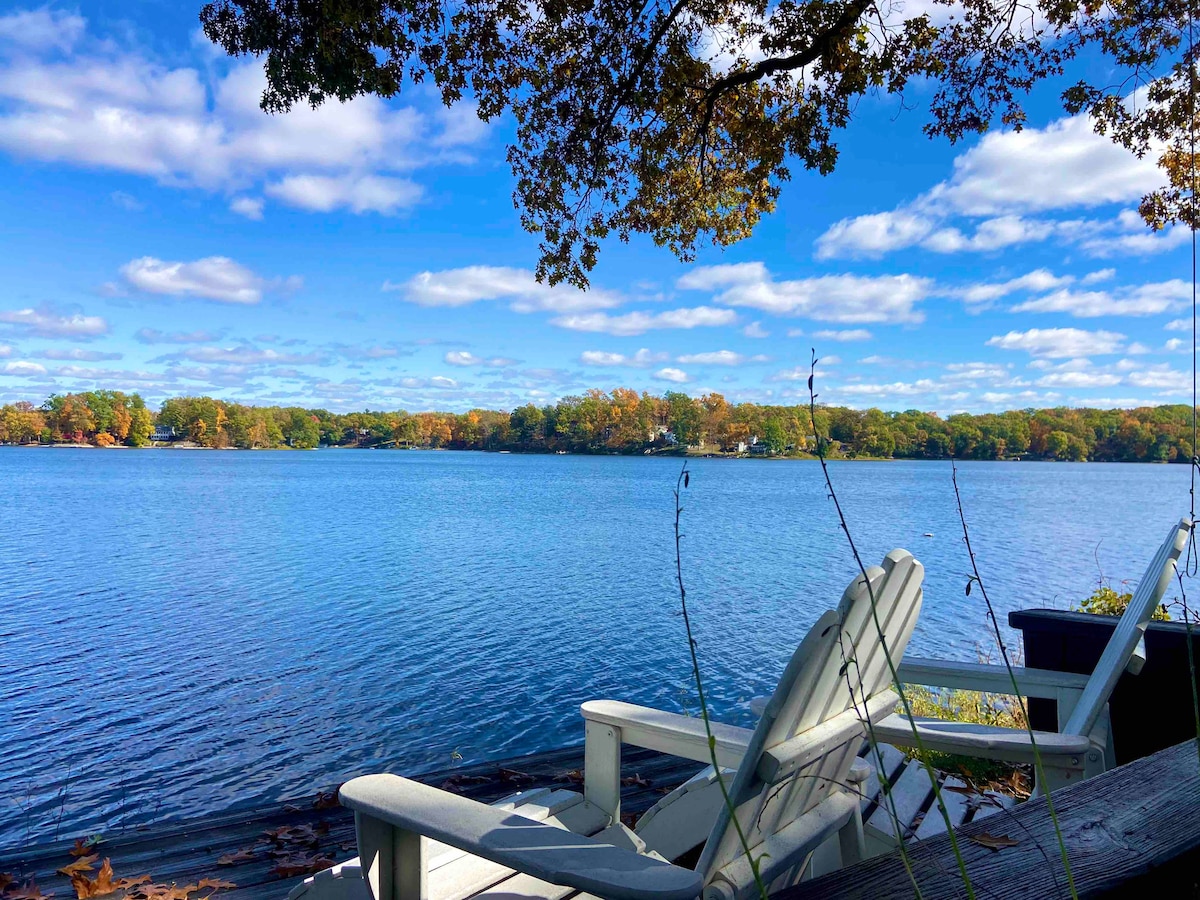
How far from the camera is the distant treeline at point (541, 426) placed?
52656mm

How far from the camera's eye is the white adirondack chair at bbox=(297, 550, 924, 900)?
1162 millimetres

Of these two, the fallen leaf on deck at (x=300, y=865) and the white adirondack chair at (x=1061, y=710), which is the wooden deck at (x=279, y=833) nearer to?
the fallen leaf on deck at (x=300, y=865)

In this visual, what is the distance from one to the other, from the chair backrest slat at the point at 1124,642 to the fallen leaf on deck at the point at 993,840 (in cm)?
129

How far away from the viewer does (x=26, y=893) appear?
9.70 feet

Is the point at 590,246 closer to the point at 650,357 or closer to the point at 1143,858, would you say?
the point at 1143,858

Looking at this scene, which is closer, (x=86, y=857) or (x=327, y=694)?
(x=86, y=857)

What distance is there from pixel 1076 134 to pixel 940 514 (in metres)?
24.4

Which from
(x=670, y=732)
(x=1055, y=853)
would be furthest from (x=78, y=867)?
(x=1055, y=853)

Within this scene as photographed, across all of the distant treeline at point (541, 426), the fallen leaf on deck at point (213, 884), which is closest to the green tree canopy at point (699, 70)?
the fallen leaf on deck at point (213, 884)

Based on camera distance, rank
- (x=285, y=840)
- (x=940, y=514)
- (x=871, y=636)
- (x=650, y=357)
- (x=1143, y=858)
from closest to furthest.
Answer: (x=1143, y=858), (x=871, y=636), (x=285, y=840), (x=940, y=514), (x=650, y=357)

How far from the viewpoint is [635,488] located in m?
44.1

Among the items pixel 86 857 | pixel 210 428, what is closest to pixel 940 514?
pixel 86 857

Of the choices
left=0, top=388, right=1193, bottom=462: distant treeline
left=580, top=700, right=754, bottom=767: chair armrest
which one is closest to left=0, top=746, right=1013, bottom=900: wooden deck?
left=580, top=700, right=754, bottom=767: chair armrest

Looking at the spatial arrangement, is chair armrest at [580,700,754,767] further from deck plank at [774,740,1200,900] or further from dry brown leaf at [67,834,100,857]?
dry brown leaf at [67,834,100,857]
